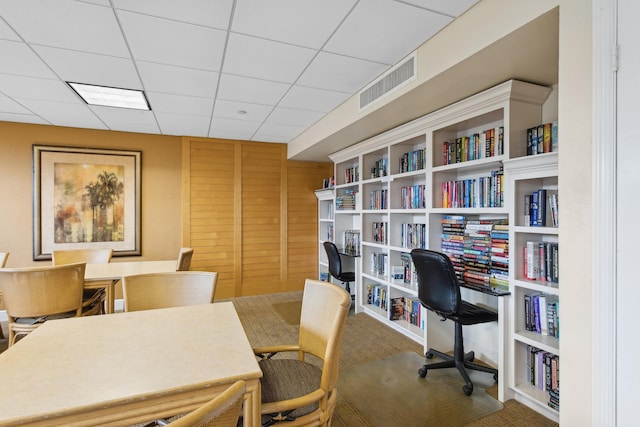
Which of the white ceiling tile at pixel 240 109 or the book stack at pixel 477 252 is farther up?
the white ceiling tile at pixel 240 109

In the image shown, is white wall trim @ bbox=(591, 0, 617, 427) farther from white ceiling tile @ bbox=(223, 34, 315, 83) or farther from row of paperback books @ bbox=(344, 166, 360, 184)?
row of paperback books @ bbox=(344, 166, 360, 184)

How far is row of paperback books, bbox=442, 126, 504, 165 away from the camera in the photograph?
2395 mm

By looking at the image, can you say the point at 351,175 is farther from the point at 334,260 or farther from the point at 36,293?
the point at 36,293

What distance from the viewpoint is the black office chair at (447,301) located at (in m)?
2.25

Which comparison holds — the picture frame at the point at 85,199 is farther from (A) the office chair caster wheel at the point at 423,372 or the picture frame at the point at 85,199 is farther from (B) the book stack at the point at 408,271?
(A) the office chair caster wheel at the point at 423,372

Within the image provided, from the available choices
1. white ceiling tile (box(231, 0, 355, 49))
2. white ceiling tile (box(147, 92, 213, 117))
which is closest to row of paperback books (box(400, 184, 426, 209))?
white ceiling tile (box(231, 0, 355, 49))

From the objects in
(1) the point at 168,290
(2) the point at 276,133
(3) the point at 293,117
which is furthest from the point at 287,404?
(2) the point at 276,133

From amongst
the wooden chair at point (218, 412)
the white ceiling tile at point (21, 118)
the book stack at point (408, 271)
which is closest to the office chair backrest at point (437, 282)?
the book stack at point (408, 271)

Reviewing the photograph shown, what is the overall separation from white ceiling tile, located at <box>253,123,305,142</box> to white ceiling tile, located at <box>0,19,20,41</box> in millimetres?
2350

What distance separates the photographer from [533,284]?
201cm

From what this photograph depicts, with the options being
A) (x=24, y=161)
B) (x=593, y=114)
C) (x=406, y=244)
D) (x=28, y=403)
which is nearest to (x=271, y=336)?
(x=406, y=244)

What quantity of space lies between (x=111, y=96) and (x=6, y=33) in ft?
3.52

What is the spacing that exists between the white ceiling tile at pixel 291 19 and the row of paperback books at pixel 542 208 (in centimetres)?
169

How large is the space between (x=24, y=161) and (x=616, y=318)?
5.60 meters
